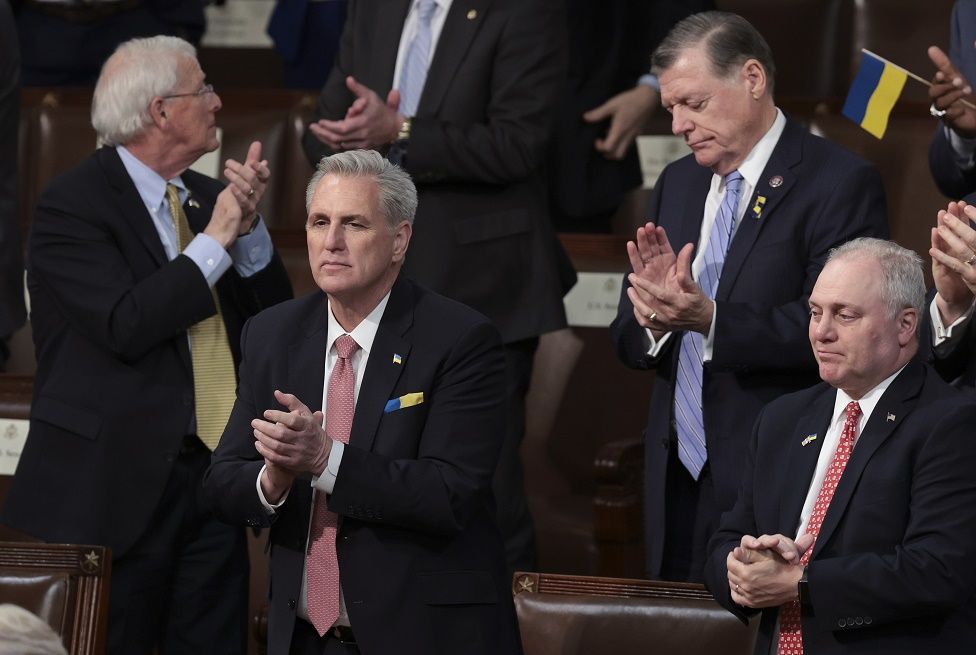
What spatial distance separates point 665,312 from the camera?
3.32 metres

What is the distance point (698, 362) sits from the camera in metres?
3.53

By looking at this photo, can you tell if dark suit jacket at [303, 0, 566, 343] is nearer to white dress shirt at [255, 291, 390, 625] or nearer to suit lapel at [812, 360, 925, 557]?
white dress shirt at [255, 291, 390, 625]

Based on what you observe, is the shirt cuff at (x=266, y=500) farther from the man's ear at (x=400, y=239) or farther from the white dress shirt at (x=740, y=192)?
the white dress shirt at (x=740, y=192)

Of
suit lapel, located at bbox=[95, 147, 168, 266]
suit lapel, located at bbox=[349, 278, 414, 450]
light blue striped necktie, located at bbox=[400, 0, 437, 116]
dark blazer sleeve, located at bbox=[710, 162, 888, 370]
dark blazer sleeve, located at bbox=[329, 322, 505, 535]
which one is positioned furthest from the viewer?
light blue striped necktie, located at bbox=[400, 0, 437, 116]

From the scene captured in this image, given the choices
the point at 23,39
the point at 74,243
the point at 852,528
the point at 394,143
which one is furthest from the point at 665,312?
the point at 23,39

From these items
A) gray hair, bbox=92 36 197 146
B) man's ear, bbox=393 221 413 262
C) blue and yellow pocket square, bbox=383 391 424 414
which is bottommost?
blue and yellow pocket square, bbox=383 391 424 414

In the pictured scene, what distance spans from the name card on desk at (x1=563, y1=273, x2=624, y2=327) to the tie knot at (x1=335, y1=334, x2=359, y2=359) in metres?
1.66

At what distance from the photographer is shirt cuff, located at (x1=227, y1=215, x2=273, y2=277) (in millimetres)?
3857

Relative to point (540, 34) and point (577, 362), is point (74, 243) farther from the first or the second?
point (577, 362)

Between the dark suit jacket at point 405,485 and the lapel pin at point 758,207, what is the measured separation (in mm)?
678

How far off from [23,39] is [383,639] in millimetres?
3451

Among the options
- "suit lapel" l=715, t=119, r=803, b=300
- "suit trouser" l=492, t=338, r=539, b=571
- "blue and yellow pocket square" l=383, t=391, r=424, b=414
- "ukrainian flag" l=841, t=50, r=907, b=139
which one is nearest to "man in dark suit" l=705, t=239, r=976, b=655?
"suit lapel" l=715, t=119, r=803, b=300

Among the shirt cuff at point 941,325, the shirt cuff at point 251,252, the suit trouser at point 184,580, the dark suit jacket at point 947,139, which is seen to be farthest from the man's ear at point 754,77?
the suit trouser at point 184,580

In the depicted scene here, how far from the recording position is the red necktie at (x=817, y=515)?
286cm
